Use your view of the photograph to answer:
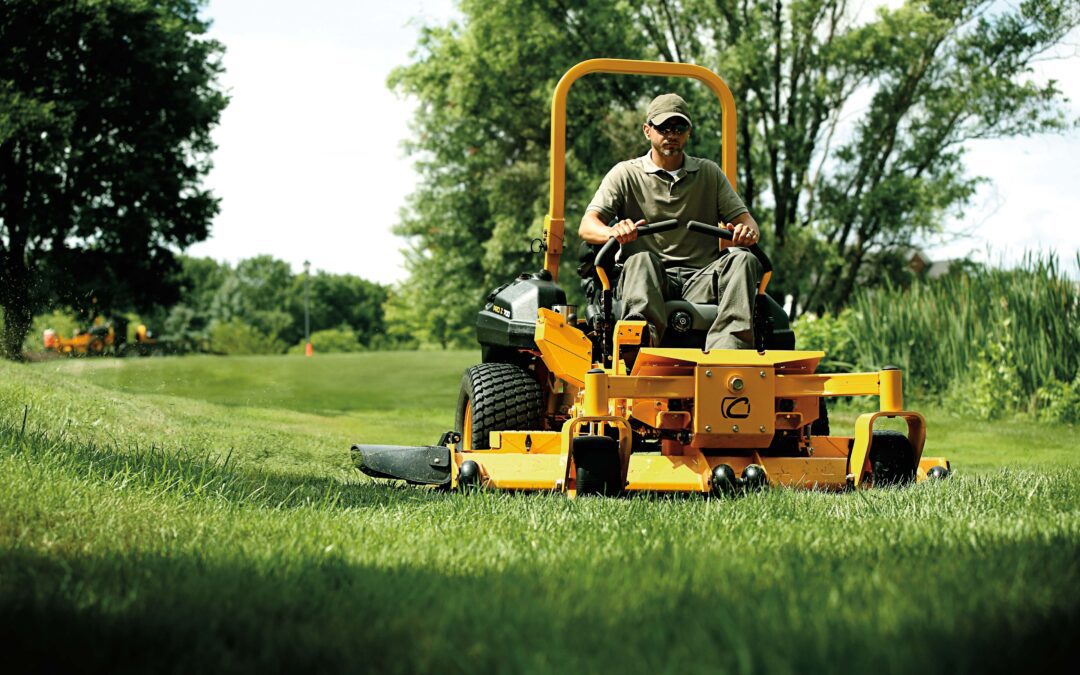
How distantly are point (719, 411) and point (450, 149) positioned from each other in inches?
1010

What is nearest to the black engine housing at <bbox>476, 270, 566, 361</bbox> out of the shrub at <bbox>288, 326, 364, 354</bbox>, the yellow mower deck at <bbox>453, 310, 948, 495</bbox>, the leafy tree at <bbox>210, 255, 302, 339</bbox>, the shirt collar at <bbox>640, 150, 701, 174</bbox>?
the shirt collar at <bbox>640, 150, 701, 174</bbox>

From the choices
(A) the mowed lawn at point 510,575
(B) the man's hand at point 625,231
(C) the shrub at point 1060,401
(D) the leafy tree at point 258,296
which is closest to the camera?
(A) the mowed lawn at point 510,575

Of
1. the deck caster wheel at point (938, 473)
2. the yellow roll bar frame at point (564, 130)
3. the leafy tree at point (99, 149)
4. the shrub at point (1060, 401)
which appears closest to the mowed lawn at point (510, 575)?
the deck caster wheel at point (938, 473)

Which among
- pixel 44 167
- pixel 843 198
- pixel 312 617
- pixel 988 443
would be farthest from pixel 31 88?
pixel 312 617

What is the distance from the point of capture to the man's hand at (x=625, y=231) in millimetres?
5652

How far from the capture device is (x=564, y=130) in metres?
6.43

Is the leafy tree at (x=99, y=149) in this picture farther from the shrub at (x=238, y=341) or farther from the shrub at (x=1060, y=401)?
the shrub at (x=238, y=341)

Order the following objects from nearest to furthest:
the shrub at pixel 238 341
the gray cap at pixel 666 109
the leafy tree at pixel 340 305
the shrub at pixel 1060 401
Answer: the gray cap at pixel 666 109
the shrub at pixel 1060 401
the shrub at pixel 238 341
the leafy tree at pixel 340 305

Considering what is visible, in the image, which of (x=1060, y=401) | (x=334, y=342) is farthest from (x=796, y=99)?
(x=334, y=342)

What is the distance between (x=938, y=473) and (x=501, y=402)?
89.6 inches

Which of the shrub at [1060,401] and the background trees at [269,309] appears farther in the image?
the background trees at [269,309]

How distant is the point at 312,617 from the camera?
8.20 ft

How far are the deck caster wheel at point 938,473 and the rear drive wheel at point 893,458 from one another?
108 mm

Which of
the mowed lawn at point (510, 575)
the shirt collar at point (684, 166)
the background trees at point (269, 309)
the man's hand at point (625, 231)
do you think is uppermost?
the background trees at point (269, 309)
